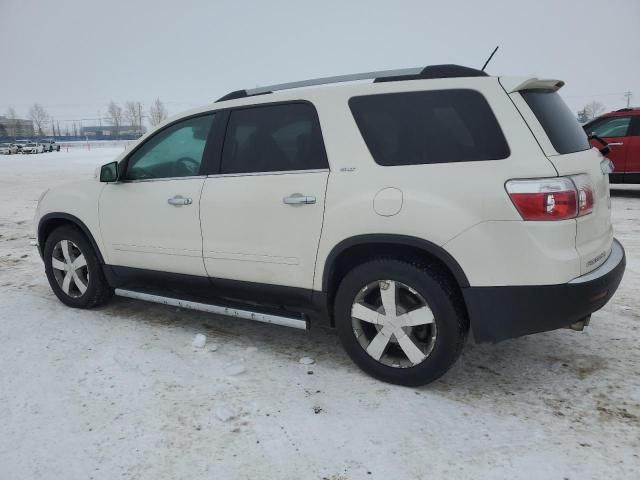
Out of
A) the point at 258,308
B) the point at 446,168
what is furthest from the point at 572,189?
the point at 258,308

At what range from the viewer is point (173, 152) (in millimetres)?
3955

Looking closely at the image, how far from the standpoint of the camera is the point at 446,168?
275 cm

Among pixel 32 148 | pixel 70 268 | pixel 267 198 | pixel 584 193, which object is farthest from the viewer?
pixel 32 148

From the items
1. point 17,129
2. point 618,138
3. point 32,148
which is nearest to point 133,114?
point 17,129

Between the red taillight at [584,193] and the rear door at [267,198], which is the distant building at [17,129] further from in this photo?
the red taillight at [584,193]

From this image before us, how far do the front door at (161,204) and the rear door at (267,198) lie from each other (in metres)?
0.18

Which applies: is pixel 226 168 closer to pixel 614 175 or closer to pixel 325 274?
pixel 325 274

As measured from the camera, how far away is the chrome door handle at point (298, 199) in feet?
10.3

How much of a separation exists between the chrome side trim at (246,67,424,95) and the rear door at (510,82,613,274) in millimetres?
671

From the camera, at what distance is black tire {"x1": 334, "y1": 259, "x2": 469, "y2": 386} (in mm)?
A: 2805

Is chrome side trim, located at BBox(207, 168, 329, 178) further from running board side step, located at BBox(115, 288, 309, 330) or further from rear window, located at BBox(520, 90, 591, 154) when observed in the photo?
rear window, located at BBox(520, 90, 591, 154)

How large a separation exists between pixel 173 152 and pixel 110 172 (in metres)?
0.57

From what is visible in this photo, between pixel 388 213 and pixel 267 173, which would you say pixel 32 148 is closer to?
pixel 267 173

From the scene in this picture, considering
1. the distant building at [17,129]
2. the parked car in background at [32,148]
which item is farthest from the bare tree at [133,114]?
the parked car in background at [32,148]
